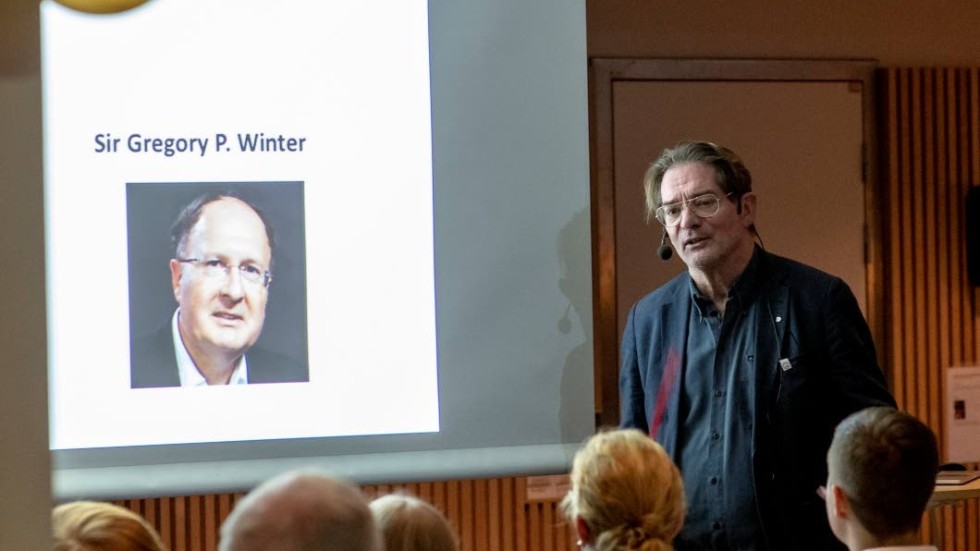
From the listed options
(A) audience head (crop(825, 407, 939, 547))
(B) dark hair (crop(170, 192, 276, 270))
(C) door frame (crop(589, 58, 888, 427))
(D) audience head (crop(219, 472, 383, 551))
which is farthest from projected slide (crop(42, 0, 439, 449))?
(D) audience head (crop(219, 472, 383, 551))

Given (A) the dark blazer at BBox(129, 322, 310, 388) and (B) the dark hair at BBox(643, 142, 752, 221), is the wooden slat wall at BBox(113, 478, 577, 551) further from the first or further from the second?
(B) the dark hair at BBox(643, 142, 752, 221)

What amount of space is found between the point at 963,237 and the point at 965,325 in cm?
36

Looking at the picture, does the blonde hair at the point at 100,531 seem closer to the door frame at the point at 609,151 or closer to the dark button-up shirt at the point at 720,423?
the dark button-up shirt at the point at 720,423

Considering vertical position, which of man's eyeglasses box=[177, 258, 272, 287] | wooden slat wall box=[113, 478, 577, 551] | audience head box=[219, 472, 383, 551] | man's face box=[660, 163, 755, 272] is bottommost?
wooden slat wall box=[113, 478, 577, 551]

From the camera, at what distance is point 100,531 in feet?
6.16

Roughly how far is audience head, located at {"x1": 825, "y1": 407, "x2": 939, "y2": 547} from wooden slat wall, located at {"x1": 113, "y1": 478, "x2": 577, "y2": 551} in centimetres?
129

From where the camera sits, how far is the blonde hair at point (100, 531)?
1860mm

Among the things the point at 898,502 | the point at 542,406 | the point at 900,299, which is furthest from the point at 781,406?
the point at 900,299

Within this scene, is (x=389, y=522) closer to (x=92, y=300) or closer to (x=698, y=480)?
(x=698, y=480)

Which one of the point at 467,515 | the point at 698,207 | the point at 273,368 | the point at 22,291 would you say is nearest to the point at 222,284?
the point at 273,368

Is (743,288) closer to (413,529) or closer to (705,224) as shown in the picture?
(705,224)

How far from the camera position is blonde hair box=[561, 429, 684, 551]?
2.08m

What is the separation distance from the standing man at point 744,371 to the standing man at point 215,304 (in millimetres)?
1163

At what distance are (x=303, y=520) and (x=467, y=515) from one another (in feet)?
7.64
